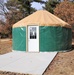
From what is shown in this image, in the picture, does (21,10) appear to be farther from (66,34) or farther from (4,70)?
(4,70)

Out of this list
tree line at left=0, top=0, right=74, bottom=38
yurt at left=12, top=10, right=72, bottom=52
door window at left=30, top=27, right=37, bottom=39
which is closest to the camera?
yurt at left=12, top=10, right=72, bottom=52

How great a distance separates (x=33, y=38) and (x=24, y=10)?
2144 cm

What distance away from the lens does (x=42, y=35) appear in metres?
13.6

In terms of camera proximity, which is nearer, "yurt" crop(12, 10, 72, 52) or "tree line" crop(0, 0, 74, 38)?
"yurt" crop(12, 10, 72, 52)

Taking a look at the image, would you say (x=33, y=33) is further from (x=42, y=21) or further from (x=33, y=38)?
(x=42, y=21)

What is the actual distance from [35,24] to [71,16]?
13.0 meters

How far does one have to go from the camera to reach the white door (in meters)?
13.7

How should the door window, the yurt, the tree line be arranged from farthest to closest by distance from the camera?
the tree line, the door window, the yurt

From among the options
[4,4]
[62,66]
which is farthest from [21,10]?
[62,66]

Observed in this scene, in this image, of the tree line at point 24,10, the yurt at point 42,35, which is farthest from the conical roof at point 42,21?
the tree line at point 24,10

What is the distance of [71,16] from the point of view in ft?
84.2

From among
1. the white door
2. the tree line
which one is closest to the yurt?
the white door

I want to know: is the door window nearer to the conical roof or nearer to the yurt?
the yurt

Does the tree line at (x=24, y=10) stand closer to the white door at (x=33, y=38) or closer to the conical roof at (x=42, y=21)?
the conical roof at (x=42, y=21)
